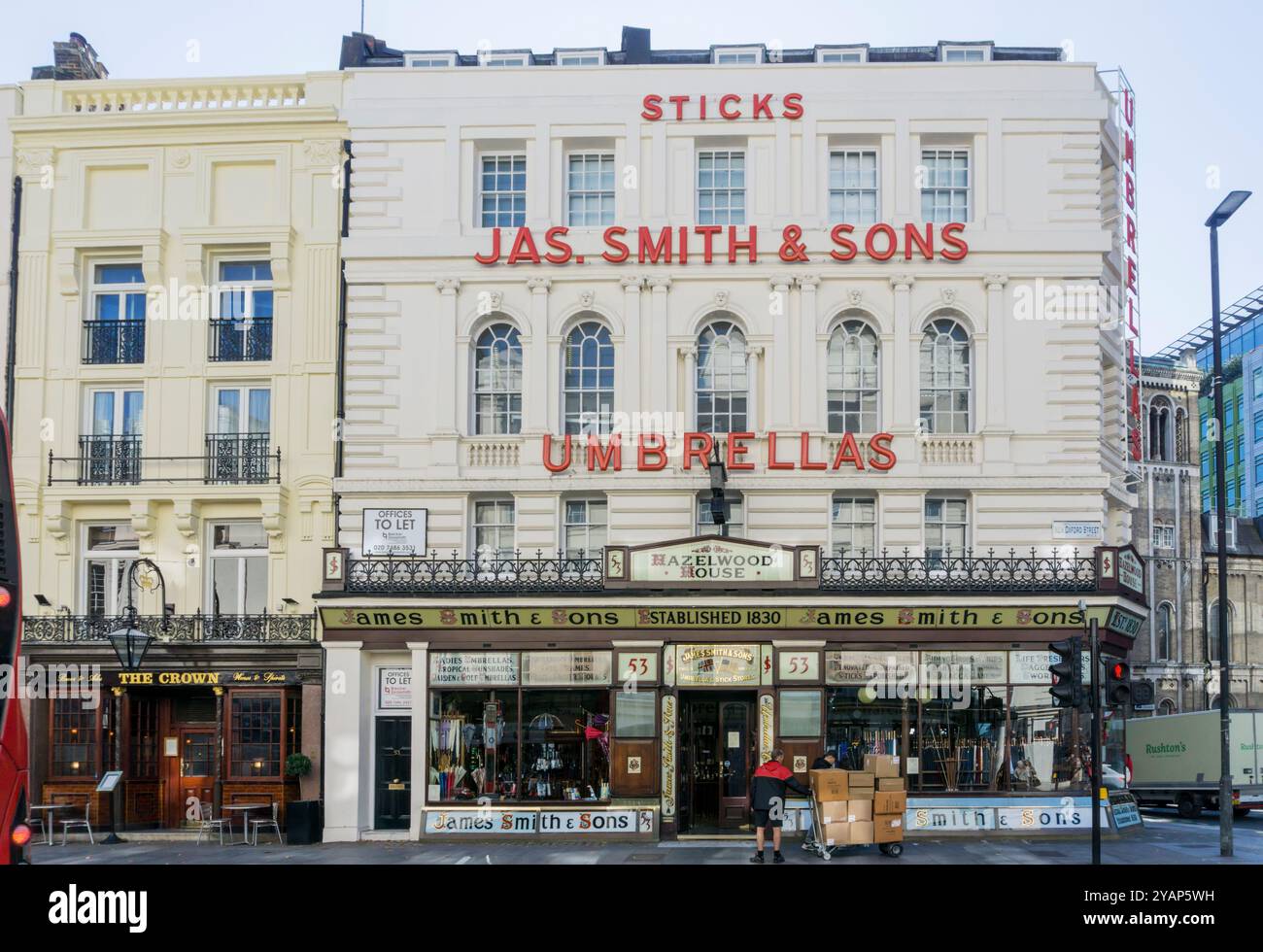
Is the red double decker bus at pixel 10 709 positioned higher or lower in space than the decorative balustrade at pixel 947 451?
A: lower

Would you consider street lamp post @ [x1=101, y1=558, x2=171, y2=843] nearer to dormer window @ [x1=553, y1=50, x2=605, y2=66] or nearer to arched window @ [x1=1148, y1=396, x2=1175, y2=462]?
dormer window @ [x1=553, y1=50, x2=605, y2=66]

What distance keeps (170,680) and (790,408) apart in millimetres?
13579

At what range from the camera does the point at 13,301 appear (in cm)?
3078

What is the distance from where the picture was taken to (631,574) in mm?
27484

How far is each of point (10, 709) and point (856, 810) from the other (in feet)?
51.8

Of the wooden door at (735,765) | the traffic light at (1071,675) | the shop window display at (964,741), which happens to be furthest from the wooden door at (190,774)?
the traffic light at (1071,675)

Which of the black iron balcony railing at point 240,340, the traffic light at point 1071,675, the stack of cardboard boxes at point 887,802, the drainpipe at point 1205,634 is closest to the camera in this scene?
the traffic light at point 1071,675

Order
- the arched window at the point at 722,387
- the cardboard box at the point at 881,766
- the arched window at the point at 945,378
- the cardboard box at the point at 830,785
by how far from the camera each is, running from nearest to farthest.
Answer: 1. the cardboard box at the point at 830,785
2. the cardboard box at the point at 881,766
3. the arched window at the point at 945,378
4. the arched window at the point at 722,387

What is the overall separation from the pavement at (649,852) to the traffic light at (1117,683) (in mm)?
3367

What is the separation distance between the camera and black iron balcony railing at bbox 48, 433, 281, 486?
98.8ft

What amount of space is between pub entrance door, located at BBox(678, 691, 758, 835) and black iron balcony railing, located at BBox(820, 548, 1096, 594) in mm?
2988

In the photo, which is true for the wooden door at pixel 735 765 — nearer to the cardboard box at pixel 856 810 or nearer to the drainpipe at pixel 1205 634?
the cardboard box at pixel 856 810

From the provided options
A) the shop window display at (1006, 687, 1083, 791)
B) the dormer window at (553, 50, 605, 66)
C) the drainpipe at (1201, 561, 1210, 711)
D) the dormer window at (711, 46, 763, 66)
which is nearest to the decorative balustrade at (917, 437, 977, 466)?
the shop window display at (1006, 687, 1083, 791)

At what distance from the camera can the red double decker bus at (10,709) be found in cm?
1050
